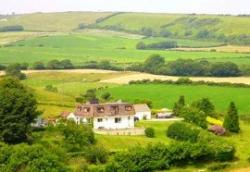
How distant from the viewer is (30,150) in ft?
174

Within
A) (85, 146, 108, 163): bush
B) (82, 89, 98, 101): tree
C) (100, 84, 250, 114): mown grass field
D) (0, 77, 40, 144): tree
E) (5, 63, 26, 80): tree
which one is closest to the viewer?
(85, 146, 108, 163): bush

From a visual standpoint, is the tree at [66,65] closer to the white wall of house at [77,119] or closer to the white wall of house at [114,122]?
the white wall of house at [77,119]

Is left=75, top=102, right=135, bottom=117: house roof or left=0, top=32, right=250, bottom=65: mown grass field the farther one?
left=0, top=32, right=250, bottom=65: mown grass field

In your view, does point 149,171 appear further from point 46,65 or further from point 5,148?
point 46,65

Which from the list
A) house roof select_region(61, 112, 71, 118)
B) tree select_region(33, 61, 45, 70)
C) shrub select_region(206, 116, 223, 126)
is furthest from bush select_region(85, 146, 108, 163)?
tree select_region(33, 61, 45, 70)

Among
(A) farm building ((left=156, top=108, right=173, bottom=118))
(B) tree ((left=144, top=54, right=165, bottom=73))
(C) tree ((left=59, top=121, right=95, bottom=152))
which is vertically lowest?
(B) tree ((left=144, top=54, right=165, bottom=73))

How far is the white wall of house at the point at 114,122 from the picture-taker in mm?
71312

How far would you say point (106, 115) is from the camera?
234 ft

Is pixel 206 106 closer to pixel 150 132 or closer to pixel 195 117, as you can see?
pixel 195 117

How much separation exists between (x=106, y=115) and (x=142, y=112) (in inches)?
348

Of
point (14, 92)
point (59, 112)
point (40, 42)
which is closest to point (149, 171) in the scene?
point (14, 92)

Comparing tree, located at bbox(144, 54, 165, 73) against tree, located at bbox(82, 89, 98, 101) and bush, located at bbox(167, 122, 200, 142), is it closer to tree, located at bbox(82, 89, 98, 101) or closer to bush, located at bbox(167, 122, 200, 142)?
tree, located at bbox(82, 89, 98, 101)

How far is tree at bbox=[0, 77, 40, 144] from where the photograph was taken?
58.6 m

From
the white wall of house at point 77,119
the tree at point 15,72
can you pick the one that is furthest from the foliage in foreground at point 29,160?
the tree at point 15,72
